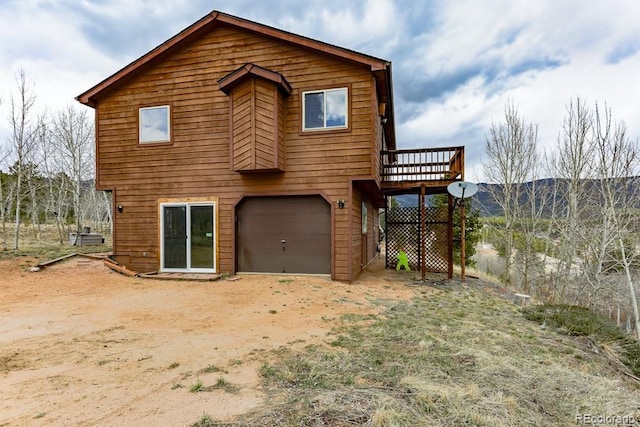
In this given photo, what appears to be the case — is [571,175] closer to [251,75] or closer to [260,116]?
[260,116]

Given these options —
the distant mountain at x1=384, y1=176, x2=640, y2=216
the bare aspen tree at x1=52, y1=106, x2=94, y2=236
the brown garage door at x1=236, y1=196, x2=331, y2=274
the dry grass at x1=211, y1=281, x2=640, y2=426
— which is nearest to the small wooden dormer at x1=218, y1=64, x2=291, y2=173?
the brown garage door at x1=236, y1=196, x2=331, y2=274

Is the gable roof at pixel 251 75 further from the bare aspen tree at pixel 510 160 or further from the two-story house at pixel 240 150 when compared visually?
the bare aspen tree at pixel 510 160

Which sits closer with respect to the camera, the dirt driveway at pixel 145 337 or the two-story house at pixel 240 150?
the dirt driveway at pixel 145 337

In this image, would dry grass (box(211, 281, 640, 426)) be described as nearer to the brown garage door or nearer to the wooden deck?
the brown garage door

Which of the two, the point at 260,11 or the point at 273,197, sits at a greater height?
the point at 260,11

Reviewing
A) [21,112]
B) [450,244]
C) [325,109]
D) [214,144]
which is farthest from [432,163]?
[21,112]

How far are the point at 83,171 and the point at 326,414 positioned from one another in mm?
22706

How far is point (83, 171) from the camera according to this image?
1980cm

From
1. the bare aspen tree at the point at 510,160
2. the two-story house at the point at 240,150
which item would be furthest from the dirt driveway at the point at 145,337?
the bare aspen tree at the point at 510,160

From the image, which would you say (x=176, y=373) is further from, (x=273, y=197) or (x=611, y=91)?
(x=611, y=91)

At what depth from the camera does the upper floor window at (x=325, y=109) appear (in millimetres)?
8383

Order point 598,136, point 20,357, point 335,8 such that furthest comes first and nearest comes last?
point 335,8, point 598,136, point 20,357

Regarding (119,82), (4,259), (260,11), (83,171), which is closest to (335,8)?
(260,11)

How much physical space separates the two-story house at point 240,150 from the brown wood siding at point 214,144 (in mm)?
29
